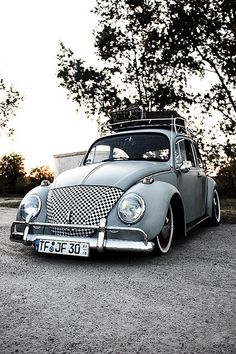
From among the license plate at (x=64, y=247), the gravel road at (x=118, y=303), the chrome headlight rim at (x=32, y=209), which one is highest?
the chrome headlight rim at (x=32, y=209)

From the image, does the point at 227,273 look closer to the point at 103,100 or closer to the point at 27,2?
the point at 27,2

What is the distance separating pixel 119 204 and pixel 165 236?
806 mm

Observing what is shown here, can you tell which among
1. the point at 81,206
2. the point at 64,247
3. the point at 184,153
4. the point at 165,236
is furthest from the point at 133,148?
the point at 64,247

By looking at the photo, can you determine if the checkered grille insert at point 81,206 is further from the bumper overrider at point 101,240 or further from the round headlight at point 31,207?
the round headlight at point 31,207

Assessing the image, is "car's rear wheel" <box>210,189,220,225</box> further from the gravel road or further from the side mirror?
the gravel road

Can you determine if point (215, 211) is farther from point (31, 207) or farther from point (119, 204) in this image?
point (31, 207)

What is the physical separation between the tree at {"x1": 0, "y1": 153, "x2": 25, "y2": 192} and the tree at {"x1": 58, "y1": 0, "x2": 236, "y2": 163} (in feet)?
51.7

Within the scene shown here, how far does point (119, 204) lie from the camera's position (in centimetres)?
423

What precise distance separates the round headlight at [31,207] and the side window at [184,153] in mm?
2122

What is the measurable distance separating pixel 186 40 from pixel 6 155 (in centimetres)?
2772

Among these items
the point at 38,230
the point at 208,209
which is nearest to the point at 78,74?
the point at 208,209

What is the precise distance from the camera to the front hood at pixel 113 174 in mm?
4484

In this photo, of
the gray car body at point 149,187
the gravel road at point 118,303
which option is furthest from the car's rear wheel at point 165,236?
the gray car body at point 149,187

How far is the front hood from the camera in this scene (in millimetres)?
4484
